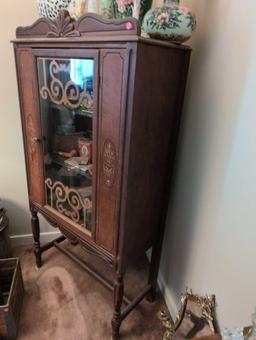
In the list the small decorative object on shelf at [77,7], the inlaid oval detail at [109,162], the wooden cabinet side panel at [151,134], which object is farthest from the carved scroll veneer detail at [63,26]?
the inlaid oval detail at [109,162]

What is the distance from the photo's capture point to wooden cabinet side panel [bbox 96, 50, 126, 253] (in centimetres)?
91

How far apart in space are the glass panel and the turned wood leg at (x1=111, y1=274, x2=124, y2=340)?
0.99 feet

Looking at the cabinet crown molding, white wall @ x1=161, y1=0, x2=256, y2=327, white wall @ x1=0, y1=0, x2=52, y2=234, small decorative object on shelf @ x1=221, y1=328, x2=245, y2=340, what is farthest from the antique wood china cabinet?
small decorative object on shelf @ x1=221, y1=328, x2=245, y2=340

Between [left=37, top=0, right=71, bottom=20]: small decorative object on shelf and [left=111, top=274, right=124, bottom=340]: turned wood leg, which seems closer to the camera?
[left=37, top=0, right=71, bottom=20]: small decorative object on shelf

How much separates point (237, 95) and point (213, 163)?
11.4 inches

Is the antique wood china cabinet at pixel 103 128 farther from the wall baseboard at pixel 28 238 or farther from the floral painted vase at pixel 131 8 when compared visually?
the wall baseboard at pixel 28 238

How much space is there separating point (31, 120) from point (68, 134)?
21 cm

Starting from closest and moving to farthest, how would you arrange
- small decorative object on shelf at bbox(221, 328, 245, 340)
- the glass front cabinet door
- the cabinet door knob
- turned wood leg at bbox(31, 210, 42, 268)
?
small decorative object on shelf at bbox(221, 328, 245, 340)
the glass front cabinet door
the cabinet door knob
turned wood leg at bbox(31, 210, 42, 268)

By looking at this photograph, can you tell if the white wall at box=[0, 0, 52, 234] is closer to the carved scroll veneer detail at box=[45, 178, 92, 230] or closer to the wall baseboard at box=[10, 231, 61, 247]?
the wall baseboard at box=[10, 231, 61, 247]

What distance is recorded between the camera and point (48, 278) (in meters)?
1.74

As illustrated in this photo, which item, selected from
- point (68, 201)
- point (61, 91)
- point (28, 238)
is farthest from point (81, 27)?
point (28, 238)

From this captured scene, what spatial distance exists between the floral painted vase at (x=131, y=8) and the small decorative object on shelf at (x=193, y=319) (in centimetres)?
120

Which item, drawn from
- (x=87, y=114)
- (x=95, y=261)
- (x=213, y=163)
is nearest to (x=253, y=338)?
(x=213, y=163)

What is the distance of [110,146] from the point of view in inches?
40.1
